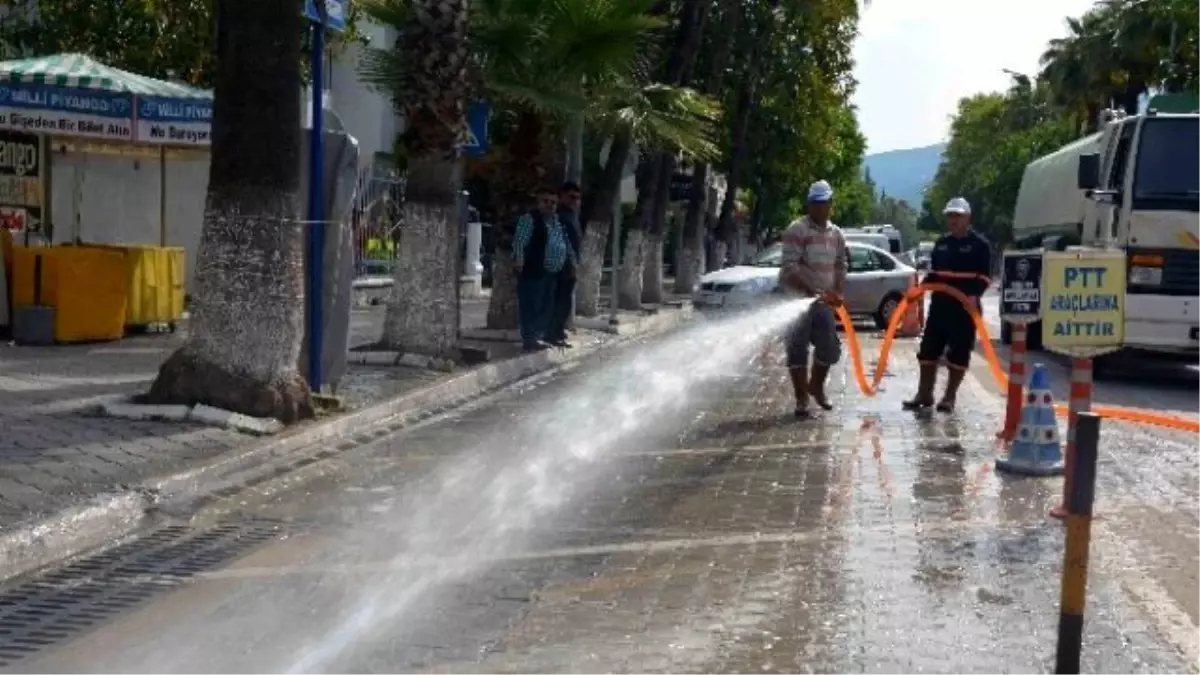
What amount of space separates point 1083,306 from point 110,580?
444cm

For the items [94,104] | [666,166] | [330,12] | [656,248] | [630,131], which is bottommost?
[656,248]

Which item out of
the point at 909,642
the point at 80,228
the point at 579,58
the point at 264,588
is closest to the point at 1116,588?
the point at 909,642

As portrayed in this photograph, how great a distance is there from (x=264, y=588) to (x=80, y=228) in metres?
14.9

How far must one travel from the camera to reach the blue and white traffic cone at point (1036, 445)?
10195 millimetres

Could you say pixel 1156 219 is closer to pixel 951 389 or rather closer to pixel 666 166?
pixel 951 389

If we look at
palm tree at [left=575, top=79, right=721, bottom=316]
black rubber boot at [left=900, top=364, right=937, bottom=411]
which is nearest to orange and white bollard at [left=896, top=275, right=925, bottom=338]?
palm tree at [left=575, top=79, right=721, bottom=316]

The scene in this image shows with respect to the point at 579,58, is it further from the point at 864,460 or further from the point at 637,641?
the point at 637,641

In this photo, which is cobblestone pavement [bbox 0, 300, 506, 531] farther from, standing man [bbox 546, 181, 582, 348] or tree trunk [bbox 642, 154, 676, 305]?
tree trunk [bbox 642, 154, 676, 305]

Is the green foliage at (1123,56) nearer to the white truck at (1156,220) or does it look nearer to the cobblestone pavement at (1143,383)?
the cobblestone pavement at (1143,383)

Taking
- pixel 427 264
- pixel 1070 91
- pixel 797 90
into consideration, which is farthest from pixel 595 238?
pixel 1070 91

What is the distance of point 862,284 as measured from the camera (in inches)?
1109

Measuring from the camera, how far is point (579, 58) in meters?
19.0

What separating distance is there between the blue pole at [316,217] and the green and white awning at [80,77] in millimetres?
4827

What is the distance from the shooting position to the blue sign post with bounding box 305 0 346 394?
11.9 metres
